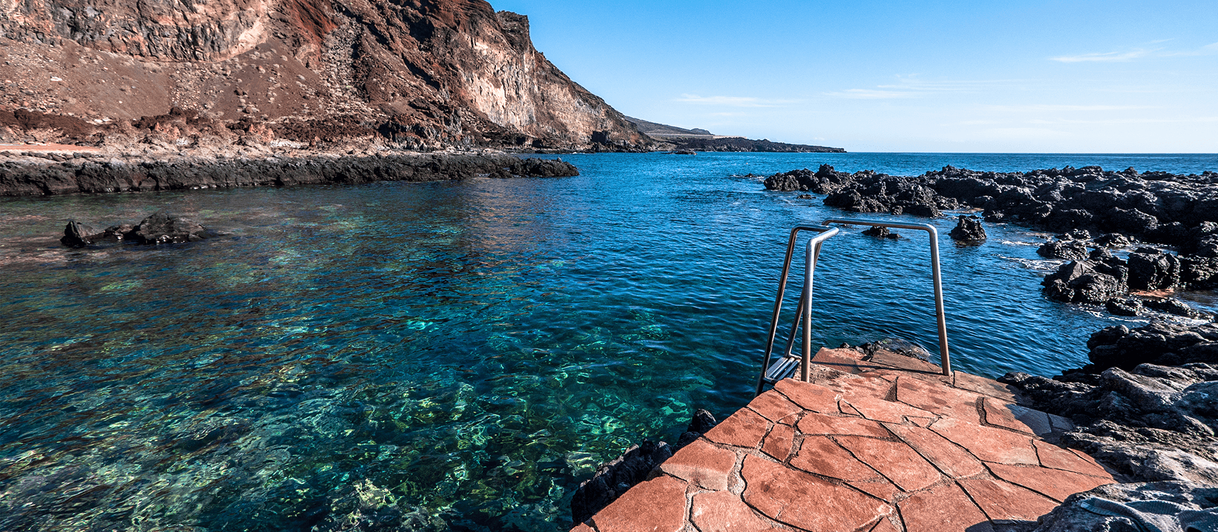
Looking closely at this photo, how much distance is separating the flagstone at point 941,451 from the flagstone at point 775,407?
2.30 ft

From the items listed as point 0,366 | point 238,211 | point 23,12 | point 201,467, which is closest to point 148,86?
point 23,12

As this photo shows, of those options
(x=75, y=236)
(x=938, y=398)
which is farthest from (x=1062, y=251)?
(x=75, y=236)

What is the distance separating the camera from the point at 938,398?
409cm

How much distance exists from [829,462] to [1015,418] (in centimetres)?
207

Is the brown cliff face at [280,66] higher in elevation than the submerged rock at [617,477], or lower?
higher

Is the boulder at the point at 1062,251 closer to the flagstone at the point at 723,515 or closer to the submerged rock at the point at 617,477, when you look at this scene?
the submerged rock at the point at 617,477

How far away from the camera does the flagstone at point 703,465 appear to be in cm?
293

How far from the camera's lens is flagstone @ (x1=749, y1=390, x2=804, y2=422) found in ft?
12.0

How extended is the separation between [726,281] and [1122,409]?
7540mm

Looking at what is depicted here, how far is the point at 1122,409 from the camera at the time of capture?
3.92 meters

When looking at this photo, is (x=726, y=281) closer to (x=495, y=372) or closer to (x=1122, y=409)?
(x=495, y=372)

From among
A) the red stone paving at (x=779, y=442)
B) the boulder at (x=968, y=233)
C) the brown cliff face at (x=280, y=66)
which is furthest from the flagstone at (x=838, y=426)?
the brown cliff face at (x=280, y=66)

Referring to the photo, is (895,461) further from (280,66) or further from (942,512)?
(280,66)

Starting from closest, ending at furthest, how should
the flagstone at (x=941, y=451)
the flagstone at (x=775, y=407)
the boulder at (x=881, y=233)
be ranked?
the flagstone at (x=941, y=451) → the flagstone at (x=775, y=407) → the boulder at (x=881, y=233)
